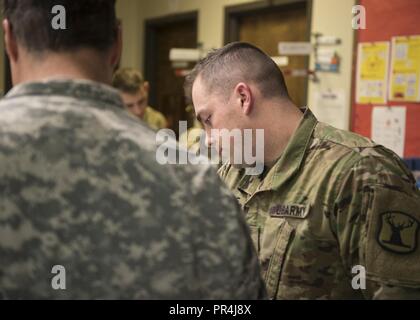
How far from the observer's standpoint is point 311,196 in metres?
1.25

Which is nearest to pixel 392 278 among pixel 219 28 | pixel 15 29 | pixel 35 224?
pixel 35 224

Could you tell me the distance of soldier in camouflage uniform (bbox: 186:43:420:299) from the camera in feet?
3.74

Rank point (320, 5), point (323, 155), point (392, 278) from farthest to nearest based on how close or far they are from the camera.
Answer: point (320, 5), point (323, 155), point (392, 278)

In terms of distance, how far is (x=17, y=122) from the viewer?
0.71m

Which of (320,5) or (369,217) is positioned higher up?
(320,5)

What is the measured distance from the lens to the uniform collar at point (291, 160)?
1330 mm

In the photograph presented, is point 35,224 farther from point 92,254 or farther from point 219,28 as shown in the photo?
point 219,28

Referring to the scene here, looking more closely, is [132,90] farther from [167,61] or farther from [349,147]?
[167,61]

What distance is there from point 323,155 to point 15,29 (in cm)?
78

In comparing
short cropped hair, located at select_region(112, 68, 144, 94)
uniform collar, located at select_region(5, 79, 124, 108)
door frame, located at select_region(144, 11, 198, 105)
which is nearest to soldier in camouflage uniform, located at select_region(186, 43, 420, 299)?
uniform collar, located at select_region(5, 79, 124, 108)

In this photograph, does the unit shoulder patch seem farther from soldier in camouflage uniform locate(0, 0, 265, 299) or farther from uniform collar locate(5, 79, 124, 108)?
uniform collar locate(5, 79, 124, 108)

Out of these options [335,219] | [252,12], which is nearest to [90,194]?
[335,219]

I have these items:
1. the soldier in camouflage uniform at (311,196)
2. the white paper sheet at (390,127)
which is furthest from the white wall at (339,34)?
the soldier in camouflage uniform at (311,196)

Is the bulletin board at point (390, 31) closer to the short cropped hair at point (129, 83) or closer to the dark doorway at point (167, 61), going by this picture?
the short cropped hair at point (129, 83)
